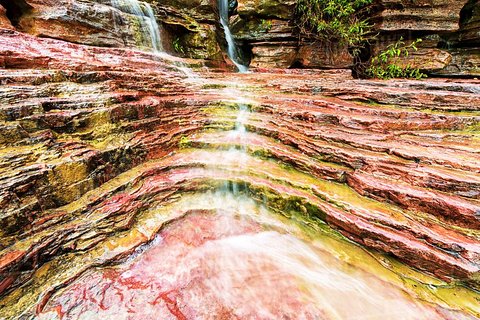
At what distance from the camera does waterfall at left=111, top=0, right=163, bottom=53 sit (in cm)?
916

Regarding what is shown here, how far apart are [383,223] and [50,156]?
4700 mm

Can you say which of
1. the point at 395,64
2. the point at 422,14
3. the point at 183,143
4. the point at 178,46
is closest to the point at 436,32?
the point at 422,14

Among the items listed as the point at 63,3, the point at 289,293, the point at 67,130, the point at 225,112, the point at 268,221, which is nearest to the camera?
the point at 289,293

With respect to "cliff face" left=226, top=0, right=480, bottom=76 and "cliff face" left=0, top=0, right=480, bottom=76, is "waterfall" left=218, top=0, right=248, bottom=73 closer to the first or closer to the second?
"cliff face" left=0, top=0, right=480, bottom=76

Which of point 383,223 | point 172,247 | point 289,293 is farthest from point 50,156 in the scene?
point 383,223

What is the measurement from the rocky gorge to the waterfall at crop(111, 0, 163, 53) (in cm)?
381

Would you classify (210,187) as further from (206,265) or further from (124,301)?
(124,301)

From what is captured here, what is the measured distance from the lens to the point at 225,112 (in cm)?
588

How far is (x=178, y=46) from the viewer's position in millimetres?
10461

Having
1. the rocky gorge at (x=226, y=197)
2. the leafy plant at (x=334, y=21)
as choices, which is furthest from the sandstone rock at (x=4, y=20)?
the leafy plant at (x=334, y=21)

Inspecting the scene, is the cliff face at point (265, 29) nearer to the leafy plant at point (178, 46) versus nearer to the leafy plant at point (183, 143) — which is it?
the leafy plant at point (178, 46)

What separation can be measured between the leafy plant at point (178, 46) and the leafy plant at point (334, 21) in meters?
5.67

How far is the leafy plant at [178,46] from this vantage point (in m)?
10.4

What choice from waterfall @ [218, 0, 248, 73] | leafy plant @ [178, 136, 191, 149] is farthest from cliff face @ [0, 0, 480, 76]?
leafy plant @ [178, 136, 191, 149]
